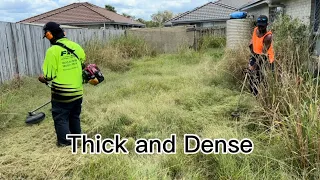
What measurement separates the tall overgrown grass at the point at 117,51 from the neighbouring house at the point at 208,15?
41.2 ft

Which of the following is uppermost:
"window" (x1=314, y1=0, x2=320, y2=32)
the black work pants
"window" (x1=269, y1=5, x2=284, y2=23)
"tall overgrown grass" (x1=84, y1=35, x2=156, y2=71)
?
"window" (x1=269, y1=5, x2=284, y2=23)

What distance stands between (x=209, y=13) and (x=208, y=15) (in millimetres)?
368

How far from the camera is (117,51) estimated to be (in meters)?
10.7

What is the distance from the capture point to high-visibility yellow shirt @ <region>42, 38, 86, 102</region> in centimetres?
353

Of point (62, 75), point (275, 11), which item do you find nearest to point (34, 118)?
point (62, 75)

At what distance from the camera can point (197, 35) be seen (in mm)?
14805

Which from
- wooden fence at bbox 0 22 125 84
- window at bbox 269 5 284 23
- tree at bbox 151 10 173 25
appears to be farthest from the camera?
tree at bbox 151 10 173 25

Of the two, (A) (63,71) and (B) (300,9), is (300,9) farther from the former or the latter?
(A) (63,71)

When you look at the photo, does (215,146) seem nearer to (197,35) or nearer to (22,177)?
(22,177)

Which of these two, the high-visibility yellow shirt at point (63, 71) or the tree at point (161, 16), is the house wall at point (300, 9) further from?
the tree at point (161, 16)

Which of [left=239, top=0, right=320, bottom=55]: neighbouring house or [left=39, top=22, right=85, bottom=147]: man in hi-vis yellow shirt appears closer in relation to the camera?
[left=39, top=22, right=85, bottom=147]: man in hi-vis yellow shirt

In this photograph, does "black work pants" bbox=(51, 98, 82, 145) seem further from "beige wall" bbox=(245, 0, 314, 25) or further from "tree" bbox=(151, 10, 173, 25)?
"tree" bbox=(151, 10, 173, 25)

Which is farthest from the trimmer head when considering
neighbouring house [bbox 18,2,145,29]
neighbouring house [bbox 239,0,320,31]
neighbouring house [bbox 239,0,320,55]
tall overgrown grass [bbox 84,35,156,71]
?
neighbouring house [bbox 18,2,145,29]

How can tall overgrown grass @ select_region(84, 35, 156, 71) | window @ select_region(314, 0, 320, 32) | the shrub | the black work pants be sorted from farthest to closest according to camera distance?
the shrub, tall overgrown grass @ select_region(84, 35, 156, 71), window @ select_region(314, 0, 320, 32), the black work pants
